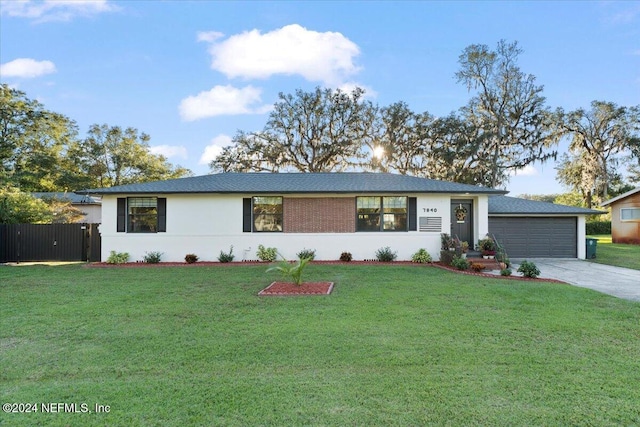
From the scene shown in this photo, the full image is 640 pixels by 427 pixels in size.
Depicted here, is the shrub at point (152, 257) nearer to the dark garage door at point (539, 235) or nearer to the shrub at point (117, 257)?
the shrub at point (117, 257)

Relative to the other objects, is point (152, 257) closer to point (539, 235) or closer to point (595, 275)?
point (595, 275)

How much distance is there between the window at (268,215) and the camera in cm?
1358

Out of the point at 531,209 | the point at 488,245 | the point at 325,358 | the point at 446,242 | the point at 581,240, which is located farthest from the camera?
the point at 531,209

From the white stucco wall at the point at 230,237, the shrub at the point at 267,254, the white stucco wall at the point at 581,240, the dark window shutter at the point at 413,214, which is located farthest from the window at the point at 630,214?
the shrub at the point at 267,254

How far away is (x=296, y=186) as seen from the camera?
1363 cm

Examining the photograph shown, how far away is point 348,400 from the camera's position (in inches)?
117

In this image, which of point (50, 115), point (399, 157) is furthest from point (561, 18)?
point (50, 115)

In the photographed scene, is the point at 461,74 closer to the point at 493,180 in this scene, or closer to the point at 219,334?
the point at 493,180

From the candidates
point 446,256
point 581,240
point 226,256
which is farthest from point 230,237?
point 581,240

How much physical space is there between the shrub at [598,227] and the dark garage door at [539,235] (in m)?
19.7

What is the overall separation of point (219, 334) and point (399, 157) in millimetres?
26278

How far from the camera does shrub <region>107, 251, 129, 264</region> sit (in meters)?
13.0

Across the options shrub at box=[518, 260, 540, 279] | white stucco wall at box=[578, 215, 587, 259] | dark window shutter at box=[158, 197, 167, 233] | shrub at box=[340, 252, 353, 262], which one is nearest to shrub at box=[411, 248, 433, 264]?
shrub at box=[340, 252, 353, 262]

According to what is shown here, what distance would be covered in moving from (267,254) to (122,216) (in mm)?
6215
